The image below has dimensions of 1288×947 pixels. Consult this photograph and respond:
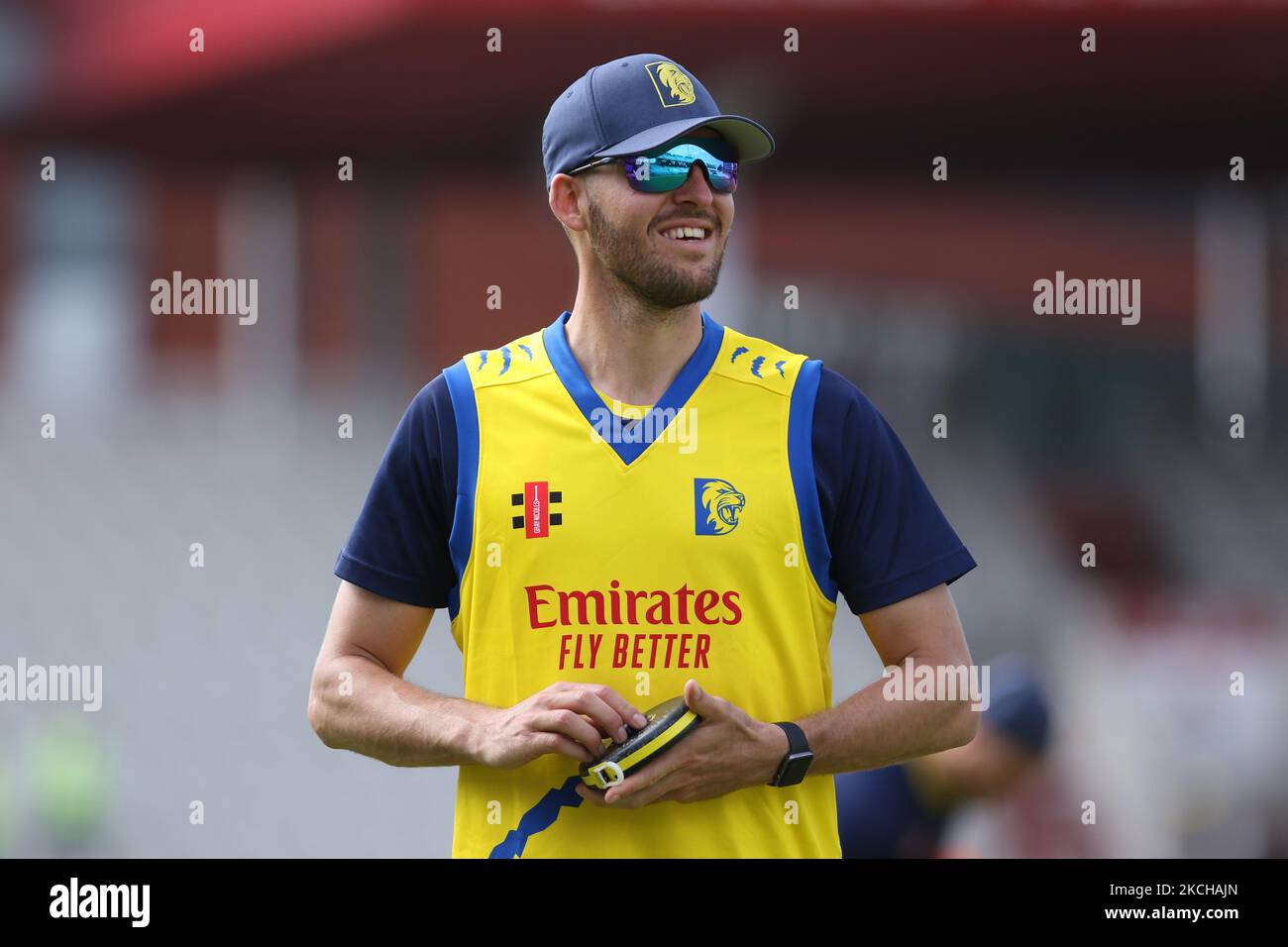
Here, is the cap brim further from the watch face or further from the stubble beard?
the watch face

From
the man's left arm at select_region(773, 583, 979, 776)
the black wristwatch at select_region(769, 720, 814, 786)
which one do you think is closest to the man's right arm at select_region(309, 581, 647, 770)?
the black wristwatch at select_region(769, 720, 814, 786)

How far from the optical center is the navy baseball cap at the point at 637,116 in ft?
8.60

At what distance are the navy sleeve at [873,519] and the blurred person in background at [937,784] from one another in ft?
5.94

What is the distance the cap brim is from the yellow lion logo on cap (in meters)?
0.06

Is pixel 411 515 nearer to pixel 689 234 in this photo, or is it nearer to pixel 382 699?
pixel 382 699

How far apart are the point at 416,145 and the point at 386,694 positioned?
12.5 meters

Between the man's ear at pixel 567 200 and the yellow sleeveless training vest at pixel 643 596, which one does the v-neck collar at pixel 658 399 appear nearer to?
the yellow sleeveless training vest at pixel 643 596

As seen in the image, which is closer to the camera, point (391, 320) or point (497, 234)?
point (391, 320)

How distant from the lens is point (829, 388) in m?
2.64

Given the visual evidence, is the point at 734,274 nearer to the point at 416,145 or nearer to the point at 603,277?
the point at 416,145

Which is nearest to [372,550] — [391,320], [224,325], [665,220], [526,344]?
[526,344]

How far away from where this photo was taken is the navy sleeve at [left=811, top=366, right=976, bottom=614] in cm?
258

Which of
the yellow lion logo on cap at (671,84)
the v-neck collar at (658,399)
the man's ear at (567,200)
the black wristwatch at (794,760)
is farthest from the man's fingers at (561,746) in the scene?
the yellow lion logo on cap at (671,84)

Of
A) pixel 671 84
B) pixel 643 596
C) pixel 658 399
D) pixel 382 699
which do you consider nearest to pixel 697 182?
pixel 671 84
